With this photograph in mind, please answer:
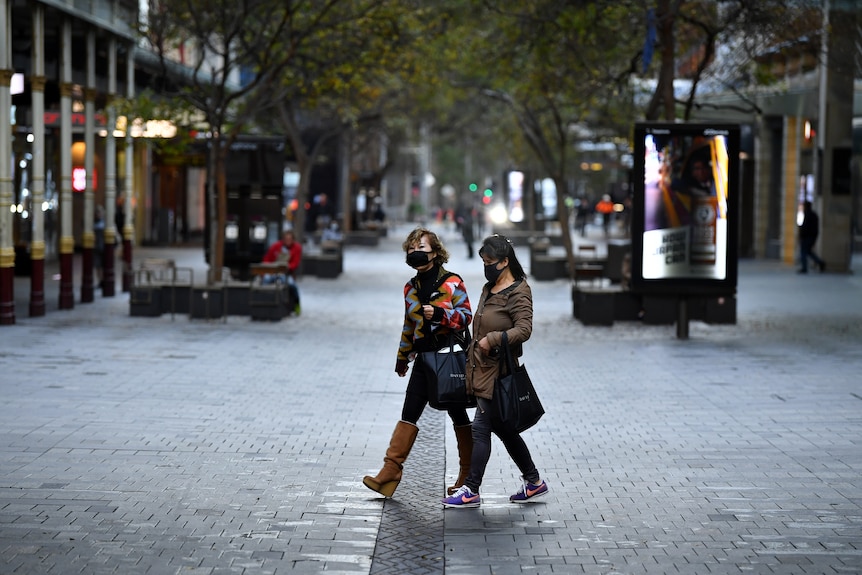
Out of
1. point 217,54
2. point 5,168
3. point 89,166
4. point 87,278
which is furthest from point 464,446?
point 89,166

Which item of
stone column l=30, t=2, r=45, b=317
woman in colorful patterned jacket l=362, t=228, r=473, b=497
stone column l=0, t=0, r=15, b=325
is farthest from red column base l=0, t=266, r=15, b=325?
woman in colorful patterned jacket l=362, t=228, r=473, b=497

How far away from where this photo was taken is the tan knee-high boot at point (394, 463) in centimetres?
871

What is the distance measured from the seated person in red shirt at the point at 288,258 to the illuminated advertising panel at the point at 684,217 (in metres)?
5.90

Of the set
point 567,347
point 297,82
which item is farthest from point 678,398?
point 297,82

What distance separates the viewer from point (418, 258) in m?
8.59

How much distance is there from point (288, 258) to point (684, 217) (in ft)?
22.4

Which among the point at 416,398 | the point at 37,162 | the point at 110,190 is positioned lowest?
the point at 416,398

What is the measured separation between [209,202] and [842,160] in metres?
16.7

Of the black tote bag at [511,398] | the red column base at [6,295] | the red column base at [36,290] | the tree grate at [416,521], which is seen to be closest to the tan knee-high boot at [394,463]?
the tree grate at [416,521]

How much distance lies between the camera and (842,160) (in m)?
33.4

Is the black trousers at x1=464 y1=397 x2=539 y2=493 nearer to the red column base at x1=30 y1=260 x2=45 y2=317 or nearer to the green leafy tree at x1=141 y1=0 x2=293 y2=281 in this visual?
the red column base at x1=30 y1=260 x2=45 y2=317

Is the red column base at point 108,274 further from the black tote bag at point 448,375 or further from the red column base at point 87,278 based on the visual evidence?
the black tote bag at point 448,375

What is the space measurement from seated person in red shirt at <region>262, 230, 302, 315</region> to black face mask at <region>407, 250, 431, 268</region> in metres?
13.1

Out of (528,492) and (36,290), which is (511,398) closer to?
(528,492)
